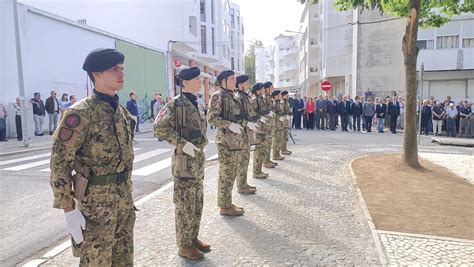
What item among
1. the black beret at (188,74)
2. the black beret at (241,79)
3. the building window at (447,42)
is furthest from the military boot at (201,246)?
the building window at (447,42)

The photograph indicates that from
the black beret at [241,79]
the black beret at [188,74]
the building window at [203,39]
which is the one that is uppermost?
the building window at [203,39]

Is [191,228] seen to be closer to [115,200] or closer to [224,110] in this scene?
[115,200]

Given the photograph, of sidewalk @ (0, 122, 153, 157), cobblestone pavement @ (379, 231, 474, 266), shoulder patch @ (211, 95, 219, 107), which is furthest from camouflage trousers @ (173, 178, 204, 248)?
sidewalk @ (0, 122, 153, 157)

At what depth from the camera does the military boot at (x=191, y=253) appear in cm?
384

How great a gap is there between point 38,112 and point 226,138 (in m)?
13.1

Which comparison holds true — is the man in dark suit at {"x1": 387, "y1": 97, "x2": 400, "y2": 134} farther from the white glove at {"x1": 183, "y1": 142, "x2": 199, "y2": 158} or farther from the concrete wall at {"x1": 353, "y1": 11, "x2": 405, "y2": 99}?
the white glove at {"x1": 183, "y1": 142, "x2": 199, "y2": 158}

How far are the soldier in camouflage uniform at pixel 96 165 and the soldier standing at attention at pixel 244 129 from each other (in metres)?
3.03

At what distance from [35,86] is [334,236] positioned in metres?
16.2

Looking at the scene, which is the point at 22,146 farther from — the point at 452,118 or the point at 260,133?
the point at 452,118

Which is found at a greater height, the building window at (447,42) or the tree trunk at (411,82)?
the building window at (447,42)

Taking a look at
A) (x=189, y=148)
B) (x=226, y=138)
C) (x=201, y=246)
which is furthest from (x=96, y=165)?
(x=226, y=138)

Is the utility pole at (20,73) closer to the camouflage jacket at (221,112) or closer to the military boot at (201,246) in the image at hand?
the camouflage jacket at (221,112)

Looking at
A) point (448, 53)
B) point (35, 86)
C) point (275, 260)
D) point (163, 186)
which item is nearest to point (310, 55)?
point (448, 53)

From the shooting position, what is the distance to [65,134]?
2463 millimetres
